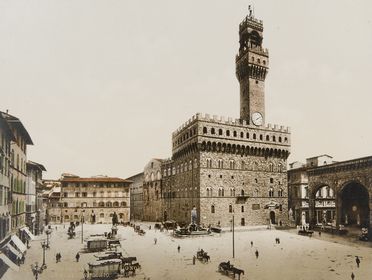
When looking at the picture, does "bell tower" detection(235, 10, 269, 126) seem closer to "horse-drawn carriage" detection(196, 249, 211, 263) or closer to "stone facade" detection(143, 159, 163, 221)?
"stone facade" detection(143, 159, 163, 221)

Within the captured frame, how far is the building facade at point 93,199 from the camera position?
67.5 metres

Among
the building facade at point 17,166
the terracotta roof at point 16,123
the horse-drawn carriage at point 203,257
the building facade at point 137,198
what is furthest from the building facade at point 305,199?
the terracotta roof at point 16,123

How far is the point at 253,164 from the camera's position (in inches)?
2159

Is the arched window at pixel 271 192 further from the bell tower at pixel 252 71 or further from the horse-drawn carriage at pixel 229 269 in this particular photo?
the horse-drawn carriage at pixel 229 269

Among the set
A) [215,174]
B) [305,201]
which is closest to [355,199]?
[305,201]

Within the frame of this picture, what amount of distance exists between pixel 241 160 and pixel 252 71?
15.8 m

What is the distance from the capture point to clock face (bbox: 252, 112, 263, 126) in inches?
2196

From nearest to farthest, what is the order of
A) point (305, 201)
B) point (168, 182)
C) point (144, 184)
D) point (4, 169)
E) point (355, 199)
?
1. point (4, 169)
2. point (355, 199)
3. point (305, 201)
4. point (168, 182)
5. point (144, 184)

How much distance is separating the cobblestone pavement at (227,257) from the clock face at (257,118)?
64.5 ft

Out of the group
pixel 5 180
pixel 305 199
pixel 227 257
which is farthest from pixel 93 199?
pixel 5 180

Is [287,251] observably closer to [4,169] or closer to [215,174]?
[215,174]

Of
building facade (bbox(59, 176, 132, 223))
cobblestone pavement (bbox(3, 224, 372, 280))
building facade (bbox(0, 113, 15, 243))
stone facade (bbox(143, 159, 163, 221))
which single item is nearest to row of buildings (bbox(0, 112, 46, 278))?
building facade (bbox(0, 113, 15, 243))

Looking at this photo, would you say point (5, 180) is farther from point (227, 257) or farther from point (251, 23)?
point (251, 23)

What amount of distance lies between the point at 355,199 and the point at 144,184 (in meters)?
46.1
